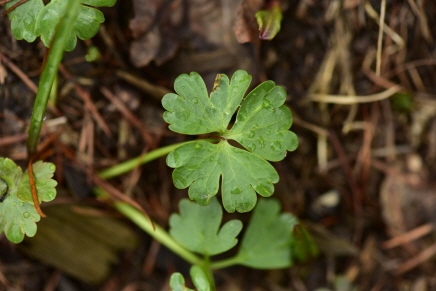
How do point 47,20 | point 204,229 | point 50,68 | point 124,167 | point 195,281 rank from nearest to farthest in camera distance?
1. point 50,68
2. point 47,20
3. point 195,281
4. point 204,229
5. point 124,167

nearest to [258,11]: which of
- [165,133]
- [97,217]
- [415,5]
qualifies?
[165,133]

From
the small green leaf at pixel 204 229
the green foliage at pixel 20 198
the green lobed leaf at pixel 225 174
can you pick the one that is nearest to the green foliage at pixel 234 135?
the green lobed leaf at pixel 225 174

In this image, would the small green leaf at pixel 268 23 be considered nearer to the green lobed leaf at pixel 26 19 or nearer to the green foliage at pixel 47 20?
the green foliage at pixel 47 20

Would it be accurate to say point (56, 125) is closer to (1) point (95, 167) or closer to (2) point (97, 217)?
(1) point (95, 167)

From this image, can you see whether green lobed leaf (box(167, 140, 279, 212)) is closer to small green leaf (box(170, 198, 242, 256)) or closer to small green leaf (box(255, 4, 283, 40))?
small green leaf (box(170, 198, 242, 256))

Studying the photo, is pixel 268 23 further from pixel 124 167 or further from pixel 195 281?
pixel 195 281

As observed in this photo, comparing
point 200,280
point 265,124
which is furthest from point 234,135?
point 200,280
